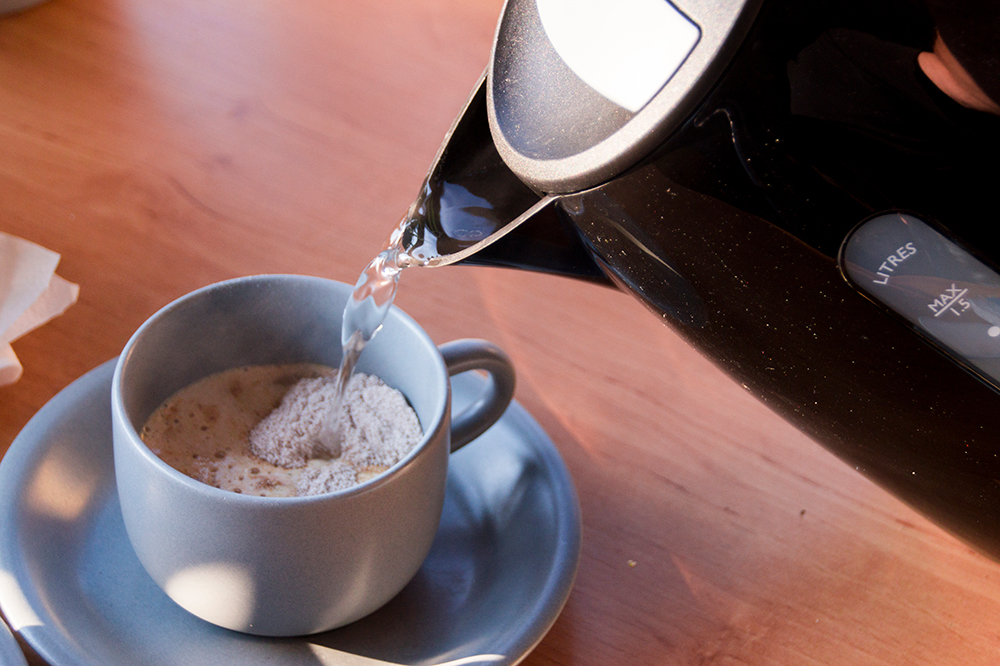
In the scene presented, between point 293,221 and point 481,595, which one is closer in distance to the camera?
point 481,595

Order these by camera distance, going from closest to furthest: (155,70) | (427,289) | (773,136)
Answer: (773,136) < (427,289) < (155,70)

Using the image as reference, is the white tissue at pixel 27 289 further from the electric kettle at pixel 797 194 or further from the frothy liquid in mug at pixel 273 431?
the electric kettle at pixel 797 194

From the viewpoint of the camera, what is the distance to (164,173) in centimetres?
68

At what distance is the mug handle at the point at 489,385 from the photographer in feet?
1.45

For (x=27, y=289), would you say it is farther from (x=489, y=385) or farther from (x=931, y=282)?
(x=931, y=282)

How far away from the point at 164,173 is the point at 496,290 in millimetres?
275

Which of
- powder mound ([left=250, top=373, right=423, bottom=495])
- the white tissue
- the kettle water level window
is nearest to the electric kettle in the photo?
the kettle water level window

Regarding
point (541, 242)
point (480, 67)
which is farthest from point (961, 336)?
point (480, 67)

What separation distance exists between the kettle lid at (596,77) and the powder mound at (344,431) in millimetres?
179

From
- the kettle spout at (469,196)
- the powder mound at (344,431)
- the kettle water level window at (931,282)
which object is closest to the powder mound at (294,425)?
A: the powder mound at (344,431)

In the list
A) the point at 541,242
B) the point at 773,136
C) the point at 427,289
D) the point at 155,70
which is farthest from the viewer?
the point at 155,70

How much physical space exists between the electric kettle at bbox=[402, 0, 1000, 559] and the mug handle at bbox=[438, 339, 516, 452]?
0.08 meters

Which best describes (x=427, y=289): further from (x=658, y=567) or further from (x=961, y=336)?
(x=961, y=336)

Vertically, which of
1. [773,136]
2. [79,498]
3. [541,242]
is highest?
[773,136]
